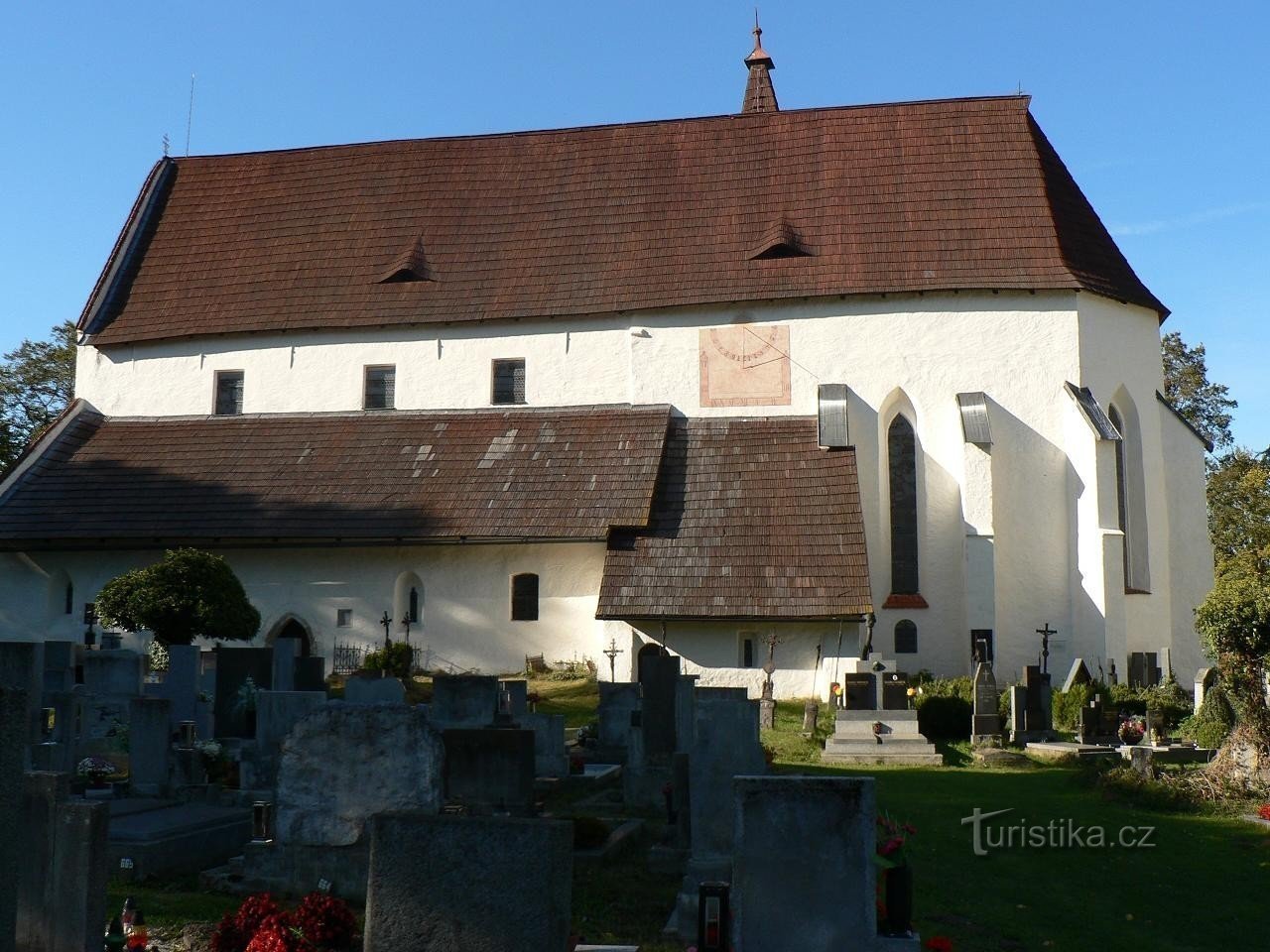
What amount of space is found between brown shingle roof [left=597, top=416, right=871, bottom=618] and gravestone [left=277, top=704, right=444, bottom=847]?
1469cm

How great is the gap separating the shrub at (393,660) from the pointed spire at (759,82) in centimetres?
1953

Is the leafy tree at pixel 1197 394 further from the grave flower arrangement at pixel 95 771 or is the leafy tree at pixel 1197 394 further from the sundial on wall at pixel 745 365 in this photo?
the grave flower arrangement at pixel 95 771

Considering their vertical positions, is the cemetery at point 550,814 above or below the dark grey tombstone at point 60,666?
below

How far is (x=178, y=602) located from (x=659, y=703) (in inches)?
437

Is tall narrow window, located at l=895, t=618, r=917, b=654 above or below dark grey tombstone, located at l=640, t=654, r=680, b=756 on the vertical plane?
above

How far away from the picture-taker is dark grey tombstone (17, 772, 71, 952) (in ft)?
22.2

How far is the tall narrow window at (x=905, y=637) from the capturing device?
2564 cm

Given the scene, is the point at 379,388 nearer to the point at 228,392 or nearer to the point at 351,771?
the point at 228,392

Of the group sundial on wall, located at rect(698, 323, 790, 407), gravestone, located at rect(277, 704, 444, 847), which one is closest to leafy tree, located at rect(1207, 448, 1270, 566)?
sundial on wall, located at rect(698, 323, 790, 407)

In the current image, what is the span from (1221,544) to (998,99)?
19513 millimetres

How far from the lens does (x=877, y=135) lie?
28922mm

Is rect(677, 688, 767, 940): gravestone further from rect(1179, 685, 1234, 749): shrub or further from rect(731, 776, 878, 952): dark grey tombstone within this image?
rect(1179, 685, 1234, 749): shrub

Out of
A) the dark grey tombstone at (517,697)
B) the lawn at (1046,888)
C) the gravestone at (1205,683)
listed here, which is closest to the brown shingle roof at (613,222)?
the gravestone at (1205,683)

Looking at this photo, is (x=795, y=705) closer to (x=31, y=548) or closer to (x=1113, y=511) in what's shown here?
(x=1113, y=511)
